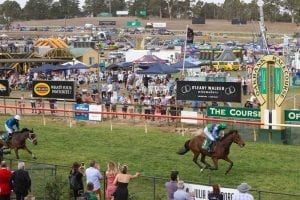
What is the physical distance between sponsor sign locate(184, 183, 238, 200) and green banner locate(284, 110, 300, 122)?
39.9 feet

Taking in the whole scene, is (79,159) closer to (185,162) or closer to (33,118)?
(185,162)

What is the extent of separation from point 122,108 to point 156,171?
12815mm

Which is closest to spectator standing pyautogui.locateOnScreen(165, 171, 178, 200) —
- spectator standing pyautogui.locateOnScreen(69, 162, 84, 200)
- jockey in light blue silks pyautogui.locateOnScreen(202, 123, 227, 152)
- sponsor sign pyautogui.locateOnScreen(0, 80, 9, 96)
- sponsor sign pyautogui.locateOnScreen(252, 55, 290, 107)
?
spectator standing pyautogui.locateOnScreen(69, 162, 84, 200)

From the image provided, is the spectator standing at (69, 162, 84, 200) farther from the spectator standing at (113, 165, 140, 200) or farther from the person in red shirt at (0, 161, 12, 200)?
the spectator standing at (113, 165, 140, 200)

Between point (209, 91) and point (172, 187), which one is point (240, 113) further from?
point (172, 187)

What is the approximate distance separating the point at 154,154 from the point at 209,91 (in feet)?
23.6

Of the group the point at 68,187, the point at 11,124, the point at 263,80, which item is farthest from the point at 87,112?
the point at 68,187

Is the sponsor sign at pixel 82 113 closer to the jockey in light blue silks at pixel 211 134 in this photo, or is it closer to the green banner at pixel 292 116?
the green banner at pixel 292 116

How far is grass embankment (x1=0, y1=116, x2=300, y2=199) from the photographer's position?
60.5 ft

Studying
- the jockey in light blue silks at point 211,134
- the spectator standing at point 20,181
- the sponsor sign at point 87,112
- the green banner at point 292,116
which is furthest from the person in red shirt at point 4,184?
the sponsor sign at point 87,112

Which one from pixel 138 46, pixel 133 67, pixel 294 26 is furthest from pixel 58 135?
pixel 294 26

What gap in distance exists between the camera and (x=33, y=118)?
107 feet

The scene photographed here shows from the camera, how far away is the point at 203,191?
13.6 m

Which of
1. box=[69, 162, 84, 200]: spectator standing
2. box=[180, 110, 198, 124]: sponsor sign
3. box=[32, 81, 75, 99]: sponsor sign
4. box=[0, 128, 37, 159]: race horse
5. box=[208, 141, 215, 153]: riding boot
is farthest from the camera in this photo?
box=[32, 81, 75, 99]: sponsor sign
